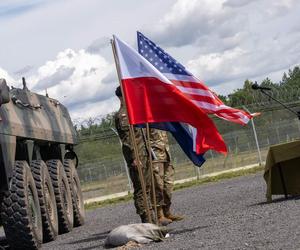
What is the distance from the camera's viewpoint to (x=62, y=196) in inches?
601

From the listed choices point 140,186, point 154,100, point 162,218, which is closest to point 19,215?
point 140,186

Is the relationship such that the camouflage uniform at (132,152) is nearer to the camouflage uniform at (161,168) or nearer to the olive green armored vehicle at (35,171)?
the camouflage uniform at (161,168)

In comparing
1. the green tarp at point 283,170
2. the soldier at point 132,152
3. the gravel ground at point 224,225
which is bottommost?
the gravel ground at point 224,225

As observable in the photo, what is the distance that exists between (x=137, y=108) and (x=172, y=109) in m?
0.42

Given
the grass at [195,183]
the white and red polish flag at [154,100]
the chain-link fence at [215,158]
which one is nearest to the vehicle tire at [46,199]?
the white and red polish flag at [154,100]

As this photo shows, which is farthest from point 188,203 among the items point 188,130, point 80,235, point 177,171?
point 177,171

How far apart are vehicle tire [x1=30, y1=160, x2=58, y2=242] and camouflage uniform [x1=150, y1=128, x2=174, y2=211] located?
173 centimetres

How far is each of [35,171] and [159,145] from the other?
2.02 meters

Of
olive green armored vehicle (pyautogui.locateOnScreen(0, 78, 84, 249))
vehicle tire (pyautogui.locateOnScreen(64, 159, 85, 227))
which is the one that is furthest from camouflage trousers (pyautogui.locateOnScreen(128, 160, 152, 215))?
vehicle tire (pyautogui.locateOnScreen(64, 159, 85, 227))

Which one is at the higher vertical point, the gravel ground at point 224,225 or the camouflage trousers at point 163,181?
the camouflage trousers at point 163,181

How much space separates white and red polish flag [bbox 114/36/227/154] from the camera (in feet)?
35.9

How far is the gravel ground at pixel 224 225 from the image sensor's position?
30.3ft

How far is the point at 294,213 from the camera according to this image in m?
11.0

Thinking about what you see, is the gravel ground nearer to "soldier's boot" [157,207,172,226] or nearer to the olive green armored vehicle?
"soldier's boot" [157,207,172,226]
